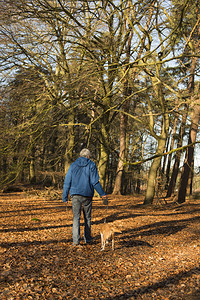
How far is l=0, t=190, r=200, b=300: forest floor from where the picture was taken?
380 centimetres

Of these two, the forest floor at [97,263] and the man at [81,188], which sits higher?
the man at [81,188]

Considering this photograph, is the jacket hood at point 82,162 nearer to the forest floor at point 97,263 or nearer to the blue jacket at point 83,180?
the blue jacket at point 83,180

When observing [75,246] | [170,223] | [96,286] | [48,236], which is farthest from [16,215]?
[96,286]

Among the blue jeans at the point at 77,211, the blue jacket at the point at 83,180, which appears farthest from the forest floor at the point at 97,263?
the blue jacket at the point at 83,180

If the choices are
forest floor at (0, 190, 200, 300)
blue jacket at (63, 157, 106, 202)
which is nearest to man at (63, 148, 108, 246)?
blue jacket at (63, 157, 106, 202)

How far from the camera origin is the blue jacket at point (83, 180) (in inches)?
229

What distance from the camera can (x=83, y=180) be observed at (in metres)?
5.87

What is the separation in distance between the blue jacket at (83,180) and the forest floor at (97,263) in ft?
3.83

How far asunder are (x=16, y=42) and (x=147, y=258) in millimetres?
10333

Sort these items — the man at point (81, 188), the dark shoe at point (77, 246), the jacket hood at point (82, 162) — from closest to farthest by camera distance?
the dark shoe at point (77, 246) < the man at point (81, 188) < the jacket hood at point (82, 162)

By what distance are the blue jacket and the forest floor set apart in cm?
117

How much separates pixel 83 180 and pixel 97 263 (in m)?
1.68

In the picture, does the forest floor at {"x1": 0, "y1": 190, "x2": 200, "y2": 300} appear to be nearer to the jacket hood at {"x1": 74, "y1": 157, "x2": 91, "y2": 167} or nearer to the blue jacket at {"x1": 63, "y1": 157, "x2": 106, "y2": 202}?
the blue jacket at {"x1": 63, "y1": 157, "x2": 106, "y2": 202}

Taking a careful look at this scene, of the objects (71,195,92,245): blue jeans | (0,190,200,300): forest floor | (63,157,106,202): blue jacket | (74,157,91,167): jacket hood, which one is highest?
(74,157,91,167): jacket hood
